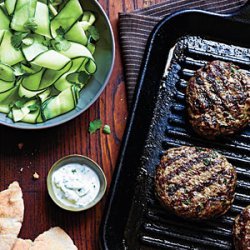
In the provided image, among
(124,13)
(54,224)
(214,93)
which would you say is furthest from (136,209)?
(124,13)

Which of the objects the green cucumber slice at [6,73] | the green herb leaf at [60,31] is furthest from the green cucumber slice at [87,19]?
the green cucumber slice at [6,73]

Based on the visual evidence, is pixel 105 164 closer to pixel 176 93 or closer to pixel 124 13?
pixel 176 93

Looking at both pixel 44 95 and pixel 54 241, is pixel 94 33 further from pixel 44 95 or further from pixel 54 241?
pixel 54 241

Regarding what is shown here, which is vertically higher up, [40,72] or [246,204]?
[40,72]

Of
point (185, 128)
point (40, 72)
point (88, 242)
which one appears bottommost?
point (88, 242)

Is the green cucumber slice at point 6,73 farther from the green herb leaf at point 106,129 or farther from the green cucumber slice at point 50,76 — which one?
the green herb leaf at point 106,129
